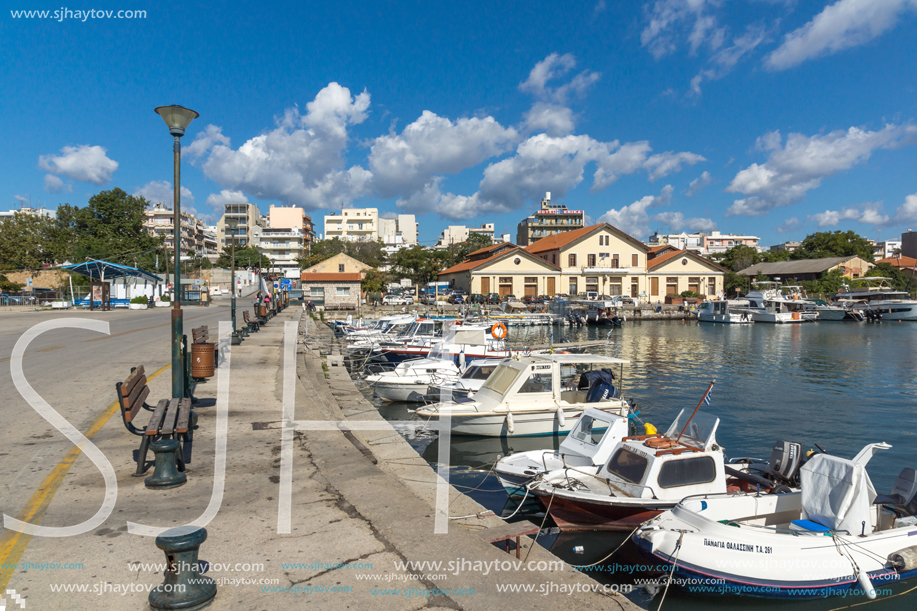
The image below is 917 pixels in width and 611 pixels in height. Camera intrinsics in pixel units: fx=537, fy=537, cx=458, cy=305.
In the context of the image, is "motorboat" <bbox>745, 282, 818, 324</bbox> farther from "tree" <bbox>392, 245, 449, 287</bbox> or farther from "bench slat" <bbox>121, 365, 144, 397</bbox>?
"bench slat" <bbox>121, 365, 144, 397</bbox>

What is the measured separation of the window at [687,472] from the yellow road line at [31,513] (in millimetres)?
8536

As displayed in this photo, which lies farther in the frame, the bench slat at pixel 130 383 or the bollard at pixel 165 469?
the bench slat at pixel 130 383

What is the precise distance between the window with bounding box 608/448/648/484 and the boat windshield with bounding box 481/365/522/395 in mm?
5190

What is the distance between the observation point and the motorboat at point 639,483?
29.4ft

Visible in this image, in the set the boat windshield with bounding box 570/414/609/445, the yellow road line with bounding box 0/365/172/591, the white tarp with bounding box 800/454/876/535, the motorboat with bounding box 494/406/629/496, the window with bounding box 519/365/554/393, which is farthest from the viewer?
the window with bounding box 519/365/554/393

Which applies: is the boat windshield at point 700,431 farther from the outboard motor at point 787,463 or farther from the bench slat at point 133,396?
the bench slat at point 133,396

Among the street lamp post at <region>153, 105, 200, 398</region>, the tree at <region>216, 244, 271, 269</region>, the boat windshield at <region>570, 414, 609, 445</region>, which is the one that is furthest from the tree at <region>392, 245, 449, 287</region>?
the street lamp post at <region>153, 105, 200, 398</region>

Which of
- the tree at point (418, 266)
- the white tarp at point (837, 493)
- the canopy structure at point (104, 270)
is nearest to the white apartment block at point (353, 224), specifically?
the tree at point (418, 266)

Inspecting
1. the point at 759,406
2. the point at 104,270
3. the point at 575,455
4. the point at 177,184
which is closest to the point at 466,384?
the point at 575,455

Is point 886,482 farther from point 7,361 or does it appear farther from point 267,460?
point 7,361

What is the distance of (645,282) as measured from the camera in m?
76.5

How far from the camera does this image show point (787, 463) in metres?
9.57

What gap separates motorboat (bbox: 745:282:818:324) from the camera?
61.5 meters

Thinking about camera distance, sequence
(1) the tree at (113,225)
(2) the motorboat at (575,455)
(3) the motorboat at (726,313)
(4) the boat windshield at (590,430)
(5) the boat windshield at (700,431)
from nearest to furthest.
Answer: (5) the boat windshield at (700,431) < (2) the motorboat at (575,455) < (4) the boat windshield at (590,430) < (3) the motorboat at (726,313) < (1) the tree at (113,225)
